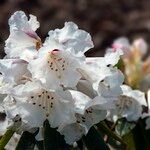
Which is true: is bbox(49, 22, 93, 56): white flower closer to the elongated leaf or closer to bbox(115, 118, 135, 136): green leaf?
the elongated leaf

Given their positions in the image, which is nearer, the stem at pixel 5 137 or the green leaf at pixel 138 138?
the stem at pixel 5 137

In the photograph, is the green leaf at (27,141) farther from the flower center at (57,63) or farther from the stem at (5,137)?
the flower center at (57,63)

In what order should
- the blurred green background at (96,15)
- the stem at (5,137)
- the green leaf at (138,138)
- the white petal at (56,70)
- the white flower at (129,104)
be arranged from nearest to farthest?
the white petal at (56,70)
the stem at (5,137)
the white flower at (129,104)
the green leaf at (138,138)
the blurred green background at (96,15)

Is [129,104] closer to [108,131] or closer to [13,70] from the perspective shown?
[108,131]

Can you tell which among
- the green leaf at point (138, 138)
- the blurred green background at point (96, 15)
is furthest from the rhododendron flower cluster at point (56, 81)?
the blurred green background at point (96, 15)

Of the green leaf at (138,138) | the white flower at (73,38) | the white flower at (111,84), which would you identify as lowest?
the green leaf at (138,138)

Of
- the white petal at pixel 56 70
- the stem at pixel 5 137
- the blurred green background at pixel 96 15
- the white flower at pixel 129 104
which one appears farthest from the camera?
the blurred green background at pixel 96 15

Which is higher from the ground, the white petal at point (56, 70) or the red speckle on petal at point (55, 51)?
the red speckle on petal at point (55, 51)
